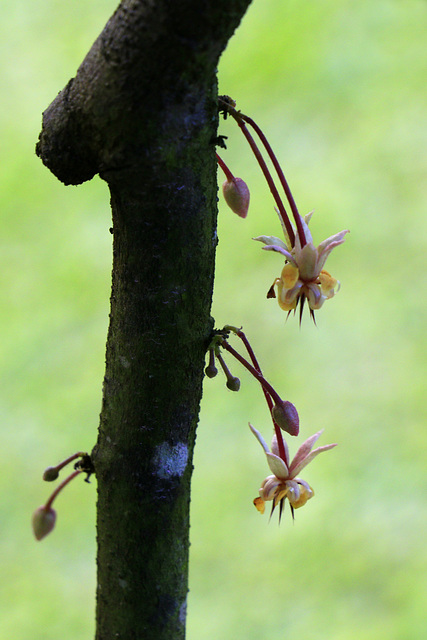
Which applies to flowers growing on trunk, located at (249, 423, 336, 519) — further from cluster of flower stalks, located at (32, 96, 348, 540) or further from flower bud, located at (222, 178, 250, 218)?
flower bud, located at (222, 178, 250, 218)

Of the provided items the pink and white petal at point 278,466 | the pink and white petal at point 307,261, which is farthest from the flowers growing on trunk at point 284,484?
the pink and white petal at point 307,261

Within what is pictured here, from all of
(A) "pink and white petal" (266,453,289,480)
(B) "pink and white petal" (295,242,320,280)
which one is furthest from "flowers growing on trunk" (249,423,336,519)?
(B) "pink and white petal" (295,242,320,280)

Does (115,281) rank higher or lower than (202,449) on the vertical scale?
lower

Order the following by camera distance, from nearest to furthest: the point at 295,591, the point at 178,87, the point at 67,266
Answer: the point at 178,87
the point at 295,591
the point at 67,266

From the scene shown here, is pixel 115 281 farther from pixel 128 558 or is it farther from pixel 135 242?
pixel 128 558

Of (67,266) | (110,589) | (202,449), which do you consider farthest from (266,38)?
(110,589)
